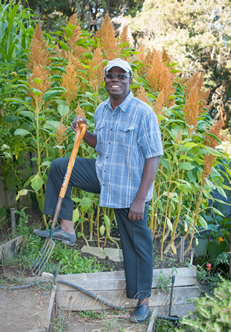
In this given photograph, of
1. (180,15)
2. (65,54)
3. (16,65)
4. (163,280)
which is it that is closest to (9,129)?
(16,65)

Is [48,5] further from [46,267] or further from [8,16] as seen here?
[46,267]

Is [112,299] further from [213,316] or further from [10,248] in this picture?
[213,316]

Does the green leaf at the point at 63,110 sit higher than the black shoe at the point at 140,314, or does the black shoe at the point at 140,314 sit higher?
the green leaf at the point at 63,110

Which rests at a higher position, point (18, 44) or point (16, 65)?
point (18, 44)

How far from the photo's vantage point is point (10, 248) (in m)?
3.12

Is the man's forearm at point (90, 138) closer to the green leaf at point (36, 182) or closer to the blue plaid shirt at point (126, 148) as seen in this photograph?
the blue plaid shirt at point (126, 148)

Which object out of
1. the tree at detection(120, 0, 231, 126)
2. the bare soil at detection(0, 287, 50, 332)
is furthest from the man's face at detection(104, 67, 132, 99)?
the tree at detection(120, 0, 231, 126)

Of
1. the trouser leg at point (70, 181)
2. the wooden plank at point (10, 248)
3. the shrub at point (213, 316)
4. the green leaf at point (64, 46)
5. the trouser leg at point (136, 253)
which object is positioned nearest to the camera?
the shrub at point (213, 316)

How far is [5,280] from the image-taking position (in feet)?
9.06

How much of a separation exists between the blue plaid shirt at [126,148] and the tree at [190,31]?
10792 millimetres

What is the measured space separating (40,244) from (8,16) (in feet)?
7.90

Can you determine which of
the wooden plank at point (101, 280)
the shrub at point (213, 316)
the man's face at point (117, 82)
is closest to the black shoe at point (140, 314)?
the wooden plank at point (101, 280)

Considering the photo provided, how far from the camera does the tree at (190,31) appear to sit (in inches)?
522

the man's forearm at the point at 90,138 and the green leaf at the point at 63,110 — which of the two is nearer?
the man's forearm at the point at 90,138
